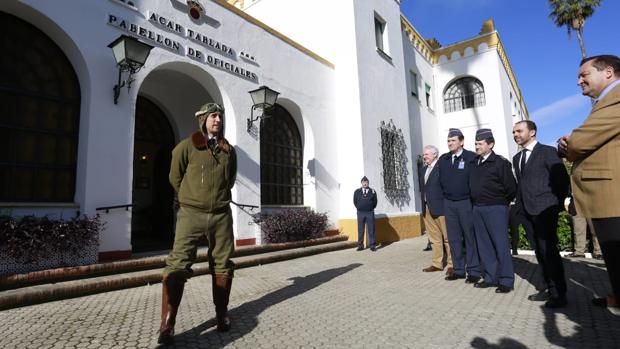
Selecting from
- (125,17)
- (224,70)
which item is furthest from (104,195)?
(224,70)

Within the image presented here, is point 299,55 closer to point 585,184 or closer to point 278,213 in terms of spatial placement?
point 278,213

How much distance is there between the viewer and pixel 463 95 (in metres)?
17.1

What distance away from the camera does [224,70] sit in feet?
23.2

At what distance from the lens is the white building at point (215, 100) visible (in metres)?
4.78

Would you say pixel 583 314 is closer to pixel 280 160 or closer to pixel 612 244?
pixel 612 244

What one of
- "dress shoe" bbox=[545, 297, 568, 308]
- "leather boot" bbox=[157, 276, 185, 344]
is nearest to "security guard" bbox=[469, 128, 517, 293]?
"dress shoe" bbox=[545, 297, 568, 308]

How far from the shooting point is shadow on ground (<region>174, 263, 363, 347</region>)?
2.70 meters

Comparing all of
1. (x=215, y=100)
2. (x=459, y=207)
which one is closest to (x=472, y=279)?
(x=459, y=207)

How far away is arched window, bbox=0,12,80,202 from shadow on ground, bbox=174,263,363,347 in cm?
327

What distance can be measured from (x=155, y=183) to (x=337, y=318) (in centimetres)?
667

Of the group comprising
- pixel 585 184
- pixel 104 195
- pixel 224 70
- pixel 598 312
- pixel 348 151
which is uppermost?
pixel 224 70

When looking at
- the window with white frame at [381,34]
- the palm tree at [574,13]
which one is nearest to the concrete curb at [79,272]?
the window with white frame at [381,34]

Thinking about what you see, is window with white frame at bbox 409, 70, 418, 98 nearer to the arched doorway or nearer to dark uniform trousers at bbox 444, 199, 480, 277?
the arched doorway

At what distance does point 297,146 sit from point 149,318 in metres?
6.53
